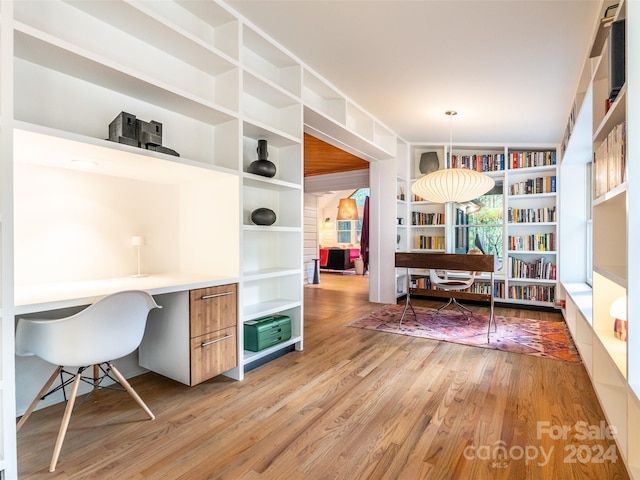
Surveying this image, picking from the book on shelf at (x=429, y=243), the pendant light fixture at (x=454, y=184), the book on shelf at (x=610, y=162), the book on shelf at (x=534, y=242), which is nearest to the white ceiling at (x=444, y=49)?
the pendant light fixture at (x=454, y=184)

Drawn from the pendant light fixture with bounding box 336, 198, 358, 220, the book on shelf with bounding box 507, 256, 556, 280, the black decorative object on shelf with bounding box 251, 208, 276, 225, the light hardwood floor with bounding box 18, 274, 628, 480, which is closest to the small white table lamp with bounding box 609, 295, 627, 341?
the light hardwood floor with bounding box 18, 274, 628, 480

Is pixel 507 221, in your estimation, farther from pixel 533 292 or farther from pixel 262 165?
pixel 262 165

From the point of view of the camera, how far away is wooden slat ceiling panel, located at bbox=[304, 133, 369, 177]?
4.97 meters

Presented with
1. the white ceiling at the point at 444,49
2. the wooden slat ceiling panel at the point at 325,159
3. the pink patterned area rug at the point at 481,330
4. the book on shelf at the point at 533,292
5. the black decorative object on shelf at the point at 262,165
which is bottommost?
the pink patterned area rug at the point at 481,330

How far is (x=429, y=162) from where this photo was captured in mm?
5645

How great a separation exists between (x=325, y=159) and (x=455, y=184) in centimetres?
266

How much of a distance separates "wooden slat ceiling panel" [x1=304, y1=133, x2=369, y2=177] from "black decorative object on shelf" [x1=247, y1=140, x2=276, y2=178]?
5.59 ft

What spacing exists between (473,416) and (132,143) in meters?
2.51

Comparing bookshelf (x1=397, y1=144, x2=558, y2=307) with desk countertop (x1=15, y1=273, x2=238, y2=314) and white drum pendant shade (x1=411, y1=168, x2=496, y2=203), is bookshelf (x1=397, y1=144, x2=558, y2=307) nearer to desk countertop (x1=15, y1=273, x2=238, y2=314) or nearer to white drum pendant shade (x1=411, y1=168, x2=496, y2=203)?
white drum pendant shade (x1=411, y1=168, x2=496, y2=203)

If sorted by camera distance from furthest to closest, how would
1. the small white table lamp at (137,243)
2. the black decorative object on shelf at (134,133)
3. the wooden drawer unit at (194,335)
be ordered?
the small white table lamp at (137,243), the wooden drawer unit at (194,335), the black decorative object on shelf at (134,133)

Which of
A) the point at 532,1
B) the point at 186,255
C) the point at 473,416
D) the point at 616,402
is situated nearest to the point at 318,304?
the point at 186,255

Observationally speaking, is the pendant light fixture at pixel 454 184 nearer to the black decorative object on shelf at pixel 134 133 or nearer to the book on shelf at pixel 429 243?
the book on shelf at pixel 429 243

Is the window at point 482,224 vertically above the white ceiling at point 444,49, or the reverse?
the white ceiling at point 444,49

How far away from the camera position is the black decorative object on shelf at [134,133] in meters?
1.92
